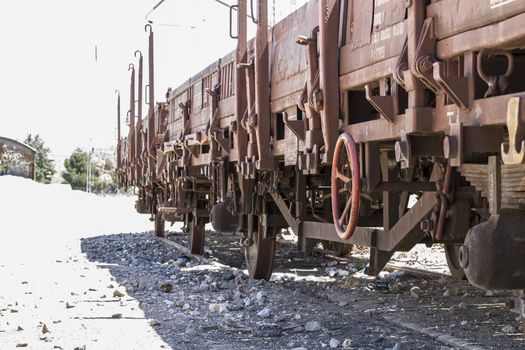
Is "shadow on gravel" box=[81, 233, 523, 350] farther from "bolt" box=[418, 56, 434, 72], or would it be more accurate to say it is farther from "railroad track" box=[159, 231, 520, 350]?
"bolt" box=[418, 56, 434, 72]

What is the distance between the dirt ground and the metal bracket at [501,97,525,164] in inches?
96.2

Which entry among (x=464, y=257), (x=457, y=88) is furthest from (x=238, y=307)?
(x=457, y=88)

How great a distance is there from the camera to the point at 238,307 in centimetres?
724

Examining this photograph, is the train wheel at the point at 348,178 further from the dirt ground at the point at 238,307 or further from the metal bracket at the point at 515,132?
the metal bracket at the point at 515,132

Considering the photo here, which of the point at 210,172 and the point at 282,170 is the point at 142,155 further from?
the point at 282,170

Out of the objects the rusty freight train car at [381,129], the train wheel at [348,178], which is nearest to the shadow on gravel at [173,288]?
the rusty freight train car at [381,129]

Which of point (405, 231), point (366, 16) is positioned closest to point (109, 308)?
point (405, 231)

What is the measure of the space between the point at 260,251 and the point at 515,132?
594cm

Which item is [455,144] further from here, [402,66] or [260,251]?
[260,251]

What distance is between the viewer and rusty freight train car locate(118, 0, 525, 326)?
3.50 metres

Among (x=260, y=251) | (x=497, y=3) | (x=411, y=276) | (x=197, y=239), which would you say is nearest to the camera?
(x=497, y=3)

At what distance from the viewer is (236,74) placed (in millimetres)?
7570

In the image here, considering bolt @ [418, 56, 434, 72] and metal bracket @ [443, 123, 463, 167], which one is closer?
metal bracket @ [443, 123, 463, 167]

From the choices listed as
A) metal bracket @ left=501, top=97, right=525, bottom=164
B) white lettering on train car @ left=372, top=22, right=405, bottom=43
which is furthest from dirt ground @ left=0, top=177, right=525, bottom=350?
metal bracket @ left=501, top=97, right=525, bottom=164
